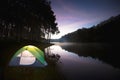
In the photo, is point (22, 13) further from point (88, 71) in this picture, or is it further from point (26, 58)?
point (88, 71)

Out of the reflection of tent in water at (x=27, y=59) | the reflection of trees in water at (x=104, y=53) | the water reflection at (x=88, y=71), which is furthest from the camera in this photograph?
the reflection of trees in water at (x=104, y=53)

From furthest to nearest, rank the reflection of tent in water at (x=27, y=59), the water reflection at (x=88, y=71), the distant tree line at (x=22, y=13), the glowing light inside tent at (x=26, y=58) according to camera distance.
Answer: the distant tree line at (x=22, y=13)
the glowing light inside tent at (x=26, y=58)
the reflection of tent in water at (x=27, y=59)
the water reflection at (x=88, y=71)

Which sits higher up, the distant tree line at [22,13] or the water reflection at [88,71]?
the distant tree line at [22,13]

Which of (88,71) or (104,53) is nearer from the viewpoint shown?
(88,71)

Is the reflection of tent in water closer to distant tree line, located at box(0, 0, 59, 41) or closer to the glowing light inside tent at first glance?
the glowing light inside tent

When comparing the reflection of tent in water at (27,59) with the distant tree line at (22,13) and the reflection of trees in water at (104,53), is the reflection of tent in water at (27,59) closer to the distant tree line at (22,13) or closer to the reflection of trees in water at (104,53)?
the reflection of trees in water at (104,53)

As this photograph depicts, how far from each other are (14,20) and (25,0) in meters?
6.83

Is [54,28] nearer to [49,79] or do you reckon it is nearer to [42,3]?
[42,3]

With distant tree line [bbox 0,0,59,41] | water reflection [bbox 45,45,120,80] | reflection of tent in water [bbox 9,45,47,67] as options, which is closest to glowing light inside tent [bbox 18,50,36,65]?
reflection of tent in water [bbox 9,45,47,67]

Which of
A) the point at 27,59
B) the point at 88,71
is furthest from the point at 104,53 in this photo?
the point at 27,59

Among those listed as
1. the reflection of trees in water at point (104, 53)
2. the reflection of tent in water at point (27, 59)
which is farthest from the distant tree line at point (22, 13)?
the reflection of tent in water at point (27, 59)

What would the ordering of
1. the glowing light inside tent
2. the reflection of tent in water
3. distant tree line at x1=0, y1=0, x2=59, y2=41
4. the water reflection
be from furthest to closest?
distant tree line at x1=0, y1=0, x2=59, y2=41, the glowing light inside tent, the reflection of tent in water, the water reflection

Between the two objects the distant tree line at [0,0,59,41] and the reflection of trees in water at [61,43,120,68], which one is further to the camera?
the distant tree line at [0,0,59,41]

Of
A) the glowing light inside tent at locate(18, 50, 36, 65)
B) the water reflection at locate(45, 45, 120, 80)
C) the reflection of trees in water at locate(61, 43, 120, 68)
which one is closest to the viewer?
the water reflection at locate(45, 45, 120, 80)
